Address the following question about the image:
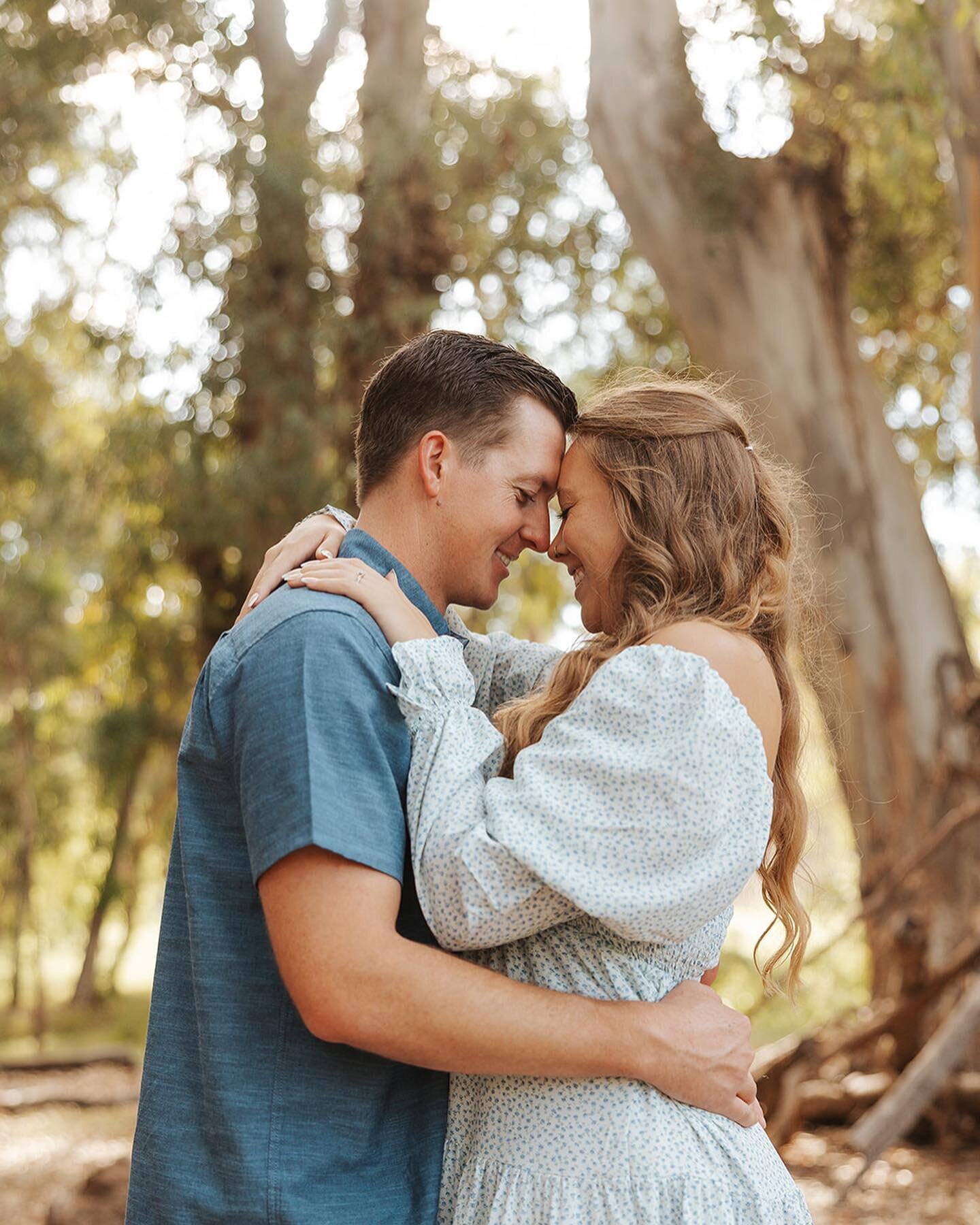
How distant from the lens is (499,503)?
198 cm

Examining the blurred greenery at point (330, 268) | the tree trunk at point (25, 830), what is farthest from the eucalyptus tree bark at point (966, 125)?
the tree trunk at point (25, 830)

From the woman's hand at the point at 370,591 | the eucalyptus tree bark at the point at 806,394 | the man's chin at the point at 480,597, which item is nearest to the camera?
the woman's hand at the point at 370,591

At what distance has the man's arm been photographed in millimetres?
1475

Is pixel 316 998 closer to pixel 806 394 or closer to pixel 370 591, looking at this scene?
pixel 370 591

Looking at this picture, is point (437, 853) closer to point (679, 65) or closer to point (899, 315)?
point (679, 65)

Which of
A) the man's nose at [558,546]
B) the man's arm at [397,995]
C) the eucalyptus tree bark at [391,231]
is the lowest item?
the man's arm at [397,995]

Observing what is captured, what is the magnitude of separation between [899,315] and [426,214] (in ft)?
10.1

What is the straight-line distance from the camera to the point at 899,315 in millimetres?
8391

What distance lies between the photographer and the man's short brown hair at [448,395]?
197 centimetres

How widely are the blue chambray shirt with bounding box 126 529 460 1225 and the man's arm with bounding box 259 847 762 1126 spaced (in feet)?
0.09

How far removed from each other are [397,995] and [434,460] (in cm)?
82

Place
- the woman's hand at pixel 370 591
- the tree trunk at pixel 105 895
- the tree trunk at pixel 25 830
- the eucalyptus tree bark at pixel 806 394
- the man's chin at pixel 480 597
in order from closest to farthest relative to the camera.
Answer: the woman's hand at pixel 370 591
the man's chin at pixel 480 597
the eucalyptus tree bark at pixel 806 394
the tree trunk at pixel 25 830
the tree trunk at pixel 105 895

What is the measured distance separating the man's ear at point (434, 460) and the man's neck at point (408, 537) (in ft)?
0.13

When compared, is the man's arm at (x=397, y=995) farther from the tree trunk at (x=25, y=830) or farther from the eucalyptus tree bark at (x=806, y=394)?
the tree trunk at (x=25, y=830)
